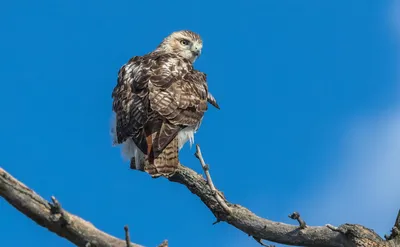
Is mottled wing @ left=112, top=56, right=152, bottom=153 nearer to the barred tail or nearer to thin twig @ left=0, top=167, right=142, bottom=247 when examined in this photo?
the barred tail

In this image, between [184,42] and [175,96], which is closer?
[175,96]

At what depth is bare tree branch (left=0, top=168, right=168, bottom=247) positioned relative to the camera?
543 cm

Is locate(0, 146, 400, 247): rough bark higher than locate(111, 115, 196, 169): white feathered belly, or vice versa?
locate(111, 115, 196, 169): white feathered belly

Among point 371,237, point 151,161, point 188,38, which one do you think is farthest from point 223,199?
point 188,38

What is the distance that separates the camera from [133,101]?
10266 mm

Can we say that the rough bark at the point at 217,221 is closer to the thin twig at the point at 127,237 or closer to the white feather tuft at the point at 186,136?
the thin twig at the point at 127,237

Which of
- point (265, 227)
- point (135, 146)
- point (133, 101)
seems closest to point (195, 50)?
point (133, 101)

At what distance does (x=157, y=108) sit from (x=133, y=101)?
1.45 ft

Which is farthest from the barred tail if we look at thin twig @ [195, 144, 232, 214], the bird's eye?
the bird's eye

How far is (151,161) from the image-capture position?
932 cm

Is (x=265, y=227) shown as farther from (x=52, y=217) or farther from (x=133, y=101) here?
(x=133, y=101)

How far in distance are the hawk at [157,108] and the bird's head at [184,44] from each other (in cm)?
110

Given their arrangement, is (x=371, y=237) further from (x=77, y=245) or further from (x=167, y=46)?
(x=167, y=46)

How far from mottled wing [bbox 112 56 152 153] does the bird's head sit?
1.51 m
